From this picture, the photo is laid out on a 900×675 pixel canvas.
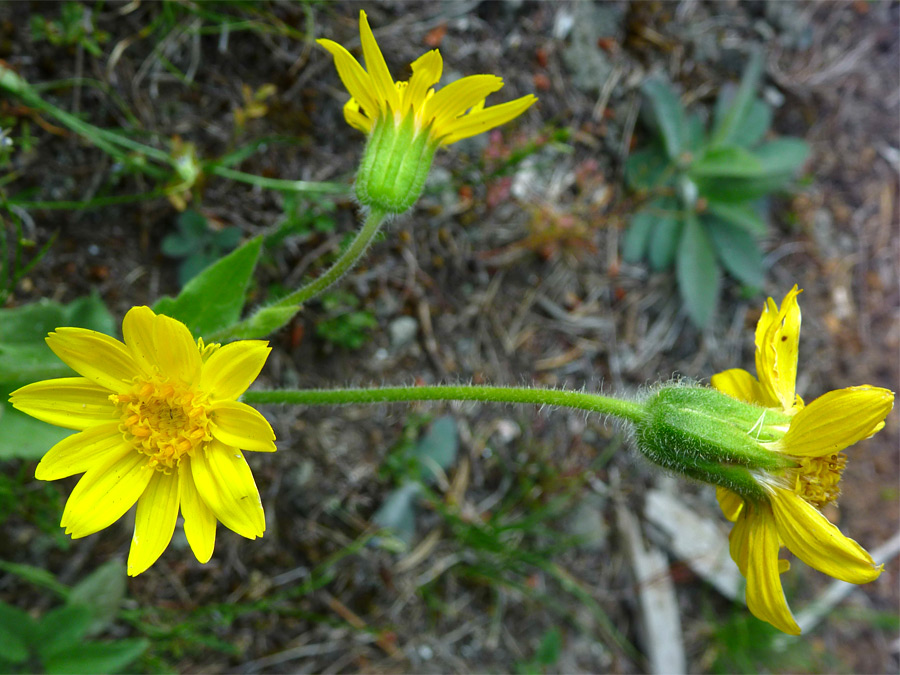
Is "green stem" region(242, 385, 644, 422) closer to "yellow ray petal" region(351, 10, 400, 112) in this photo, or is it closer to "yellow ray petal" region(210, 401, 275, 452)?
"yellow ray petal" region(210, 401, 275, 452)

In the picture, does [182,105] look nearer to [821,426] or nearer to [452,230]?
[452,230]

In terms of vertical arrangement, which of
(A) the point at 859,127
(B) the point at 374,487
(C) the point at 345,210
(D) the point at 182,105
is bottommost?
(B) the point at 374,487

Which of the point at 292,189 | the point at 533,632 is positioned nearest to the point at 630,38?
the point at 292,189

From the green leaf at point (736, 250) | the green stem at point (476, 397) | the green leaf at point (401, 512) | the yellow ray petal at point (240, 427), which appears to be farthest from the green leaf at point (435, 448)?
the green leaf at point (736, 250)

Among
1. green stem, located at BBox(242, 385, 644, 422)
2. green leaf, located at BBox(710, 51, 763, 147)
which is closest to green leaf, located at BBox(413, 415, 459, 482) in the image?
green stem, located at BBox(242, 385, 644, 422)

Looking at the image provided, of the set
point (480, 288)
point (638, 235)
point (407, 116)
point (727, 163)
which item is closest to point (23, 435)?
point (407, 116)

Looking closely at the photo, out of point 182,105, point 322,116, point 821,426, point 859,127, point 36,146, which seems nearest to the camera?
point 821,426
